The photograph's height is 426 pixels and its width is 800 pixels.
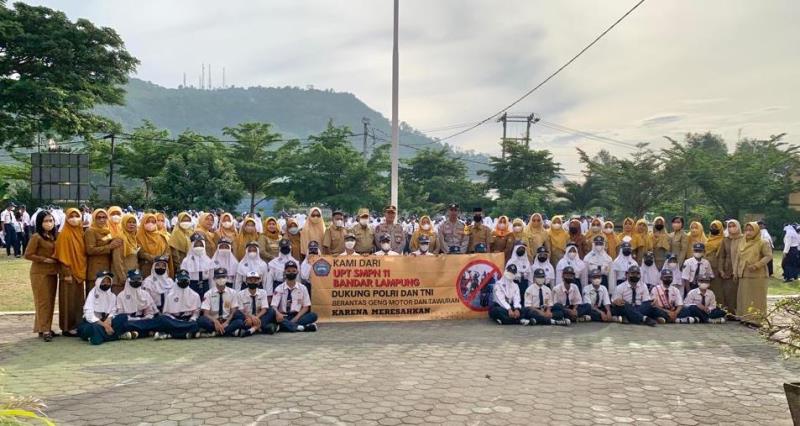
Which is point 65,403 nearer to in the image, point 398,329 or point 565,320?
point 398,329

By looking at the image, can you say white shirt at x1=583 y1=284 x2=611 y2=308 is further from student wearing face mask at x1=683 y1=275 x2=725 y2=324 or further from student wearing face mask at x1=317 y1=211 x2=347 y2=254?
student wearing face mask at x1=317 y1=211 x2=347 y2=254

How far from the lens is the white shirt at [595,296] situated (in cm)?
1010

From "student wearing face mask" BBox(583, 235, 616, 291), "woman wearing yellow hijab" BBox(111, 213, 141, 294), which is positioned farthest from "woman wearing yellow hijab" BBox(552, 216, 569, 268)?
"woman wearing yellow hijab" BBox(111, 213, 141, 294)

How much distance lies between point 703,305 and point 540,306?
282 cm

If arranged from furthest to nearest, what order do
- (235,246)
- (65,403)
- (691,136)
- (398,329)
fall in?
(691,136)
(235,246)
(398,329)
(65,403)

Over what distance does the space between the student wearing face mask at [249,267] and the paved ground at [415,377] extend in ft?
4.61

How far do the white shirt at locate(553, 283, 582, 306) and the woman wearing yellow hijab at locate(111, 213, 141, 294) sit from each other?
6802 millimetres

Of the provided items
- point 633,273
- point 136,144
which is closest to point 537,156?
point 136,144

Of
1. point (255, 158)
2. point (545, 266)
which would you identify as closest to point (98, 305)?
point (545, 266)

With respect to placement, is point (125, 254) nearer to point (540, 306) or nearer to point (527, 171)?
point (540, 306)

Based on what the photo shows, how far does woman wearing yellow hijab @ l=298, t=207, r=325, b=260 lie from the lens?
1094cm

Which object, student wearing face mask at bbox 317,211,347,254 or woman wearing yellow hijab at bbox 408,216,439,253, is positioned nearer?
student wearing face mask at bbox 317,211,347,254

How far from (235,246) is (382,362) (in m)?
4.48

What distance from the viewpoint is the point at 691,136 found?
5772 centimetres
